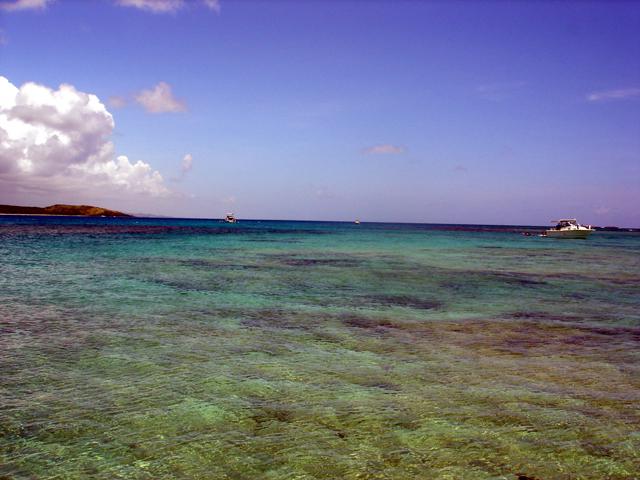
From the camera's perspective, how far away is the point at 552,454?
18.8 ft

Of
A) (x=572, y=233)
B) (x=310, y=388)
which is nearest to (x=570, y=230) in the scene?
(x=572, y=233)

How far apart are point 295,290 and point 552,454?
14.5 metres

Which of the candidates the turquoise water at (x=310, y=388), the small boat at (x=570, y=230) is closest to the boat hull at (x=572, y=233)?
the small boat at (x=570, y=230)

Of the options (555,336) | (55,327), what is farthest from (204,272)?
(555,336)

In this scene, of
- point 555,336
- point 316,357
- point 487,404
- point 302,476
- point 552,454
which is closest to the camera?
point 302,476

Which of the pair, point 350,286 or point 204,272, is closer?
point 350,286

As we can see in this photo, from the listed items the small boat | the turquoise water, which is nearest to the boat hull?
the small boat

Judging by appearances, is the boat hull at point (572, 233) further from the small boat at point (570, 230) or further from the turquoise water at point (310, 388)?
the turquoise water at point (310, 388)

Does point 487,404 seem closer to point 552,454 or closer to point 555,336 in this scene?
point 552,454

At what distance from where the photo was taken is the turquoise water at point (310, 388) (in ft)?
18.0

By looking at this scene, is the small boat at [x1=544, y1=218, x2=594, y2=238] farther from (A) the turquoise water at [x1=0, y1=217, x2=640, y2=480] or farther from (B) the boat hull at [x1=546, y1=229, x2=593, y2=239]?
(A) the turquoise water at [x1=0, y1=217, x2=640, y2=480]

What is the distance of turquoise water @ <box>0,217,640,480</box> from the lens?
18.0 feet

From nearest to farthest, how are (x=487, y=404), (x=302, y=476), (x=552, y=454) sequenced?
(x=302, y=476) < (x=552, y=454) < (x=487, y=404)

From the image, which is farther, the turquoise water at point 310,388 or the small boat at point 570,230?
the small boat at point 570,230
